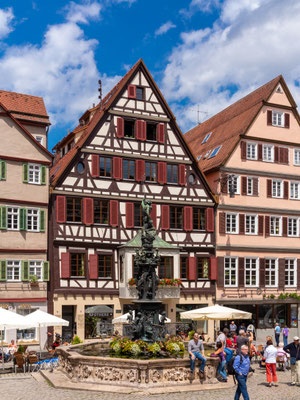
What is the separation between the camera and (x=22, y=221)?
31.8 m

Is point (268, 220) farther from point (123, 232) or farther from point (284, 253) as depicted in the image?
point (123, 232)

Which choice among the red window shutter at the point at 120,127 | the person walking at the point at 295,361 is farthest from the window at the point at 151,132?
the person walking at the point at 295,361

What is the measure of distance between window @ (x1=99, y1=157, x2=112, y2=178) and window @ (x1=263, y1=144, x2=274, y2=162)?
37.0 ft

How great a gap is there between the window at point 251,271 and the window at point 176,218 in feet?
17.4

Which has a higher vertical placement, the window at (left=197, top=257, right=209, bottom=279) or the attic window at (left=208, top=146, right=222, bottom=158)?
the attic window at (left=208, top=146, right=222, bottom=158)

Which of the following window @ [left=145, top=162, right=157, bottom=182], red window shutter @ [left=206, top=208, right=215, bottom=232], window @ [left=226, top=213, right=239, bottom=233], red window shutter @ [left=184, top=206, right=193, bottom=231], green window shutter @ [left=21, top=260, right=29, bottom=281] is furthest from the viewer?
A: window @ [left=226, top=213, right=239, bottom=233]

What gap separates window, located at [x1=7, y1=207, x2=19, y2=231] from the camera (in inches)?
1245

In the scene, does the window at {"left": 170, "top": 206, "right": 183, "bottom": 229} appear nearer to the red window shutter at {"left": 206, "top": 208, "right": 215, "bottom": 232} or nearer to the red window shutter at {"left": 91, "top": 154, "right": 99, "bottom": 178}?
the red window shutter at {"left": 206, "top": 208, "right": 215, "bottom": 232}

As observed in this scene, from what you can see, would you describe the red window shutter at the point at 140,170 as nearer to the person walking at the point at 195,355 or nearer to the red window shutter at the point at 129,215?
the red window shutter at the point at 129,215

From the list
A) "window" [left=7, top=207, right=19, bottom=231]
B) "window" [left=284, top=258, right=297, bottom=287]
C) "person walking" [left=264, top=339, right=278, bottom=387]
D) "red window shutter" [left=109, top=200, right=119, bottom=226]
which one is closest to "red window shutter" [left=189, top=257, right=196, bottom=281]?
"red window shutter" [left=109, top=200, right=119, bottom=226]

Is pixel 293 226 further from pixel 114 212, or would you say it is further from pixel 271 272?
pixel 114 212

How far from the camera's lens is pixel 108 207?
34.6 meters

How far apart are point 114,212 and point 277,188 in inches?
484

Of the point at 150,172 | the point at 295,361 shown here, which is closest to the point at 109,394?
the point at 295,361
